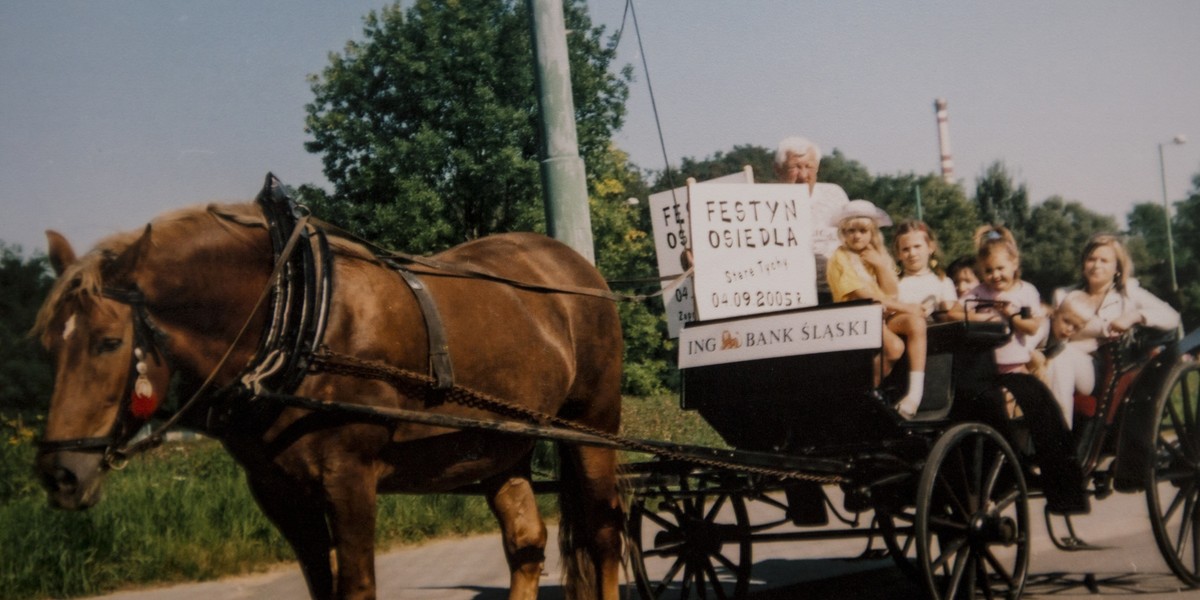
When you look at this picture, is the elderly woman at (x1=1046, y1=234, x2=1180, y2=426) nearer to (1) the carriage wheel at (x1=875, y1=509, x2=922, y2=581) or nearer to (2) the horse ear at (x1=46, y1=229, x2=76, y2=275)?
(1) the carriage wheel at (x1=875, y1=509, x2=922, y2=581)

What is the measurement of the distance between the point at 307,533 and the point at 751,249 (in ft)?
8.77

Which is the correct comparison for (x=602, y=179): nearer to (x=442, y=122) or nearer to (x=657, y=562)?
(x=442, y=122)

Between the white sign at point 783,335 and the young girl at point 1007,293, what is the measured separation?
103cm

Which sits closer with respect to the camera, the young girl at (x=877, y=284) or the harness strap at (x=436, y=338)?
the harness strap at (x=436, y=338)

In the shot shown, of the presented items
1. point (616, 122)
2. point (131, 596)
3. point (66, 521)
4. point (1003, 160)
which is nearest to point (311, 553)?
point (131, 596)

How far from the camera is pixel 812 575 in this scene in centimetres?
736

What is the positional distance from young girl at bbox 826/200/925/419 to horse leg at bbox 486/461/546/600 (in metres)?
1.74

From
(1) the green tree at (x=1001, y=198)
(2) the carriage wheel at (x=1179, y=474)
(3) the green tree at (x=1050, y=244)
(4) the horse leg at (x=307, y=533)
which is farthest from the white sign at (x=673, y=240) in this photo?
(3) the green tree at (x=1050, y=244)

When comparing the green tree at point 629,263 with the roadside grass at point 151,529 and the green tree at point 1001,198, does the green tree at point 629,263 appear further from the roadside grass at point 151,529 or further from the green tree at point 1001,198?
the green tree at point 1001,198

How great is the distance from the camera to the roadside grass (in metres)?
7.39

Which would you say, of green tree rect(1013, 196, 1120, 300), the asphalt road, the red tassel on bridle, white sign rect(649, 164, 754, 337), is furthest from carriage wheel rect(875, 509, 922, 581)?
green tree rect(1013, 196, 1120, 300)

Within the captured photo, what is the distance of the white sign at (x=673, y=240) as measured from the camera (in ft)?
21.0

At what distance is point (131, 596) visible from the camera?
24.0 feet

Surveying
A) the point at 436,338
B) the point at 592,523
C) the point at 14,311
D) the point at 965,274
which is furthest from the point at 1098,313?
the point at 14,311
